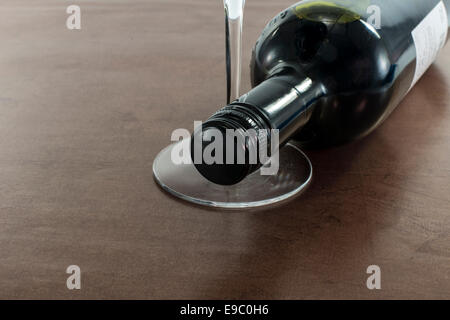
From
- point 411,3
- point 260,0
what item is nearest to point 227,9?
point 411,3

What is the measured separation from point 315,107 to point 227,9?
99mm

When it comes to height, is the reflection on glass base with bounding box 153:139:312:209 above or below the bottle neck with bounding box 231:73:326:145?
below

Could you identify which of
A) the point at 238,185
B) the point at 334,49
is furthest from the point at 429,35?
the point at 238,185

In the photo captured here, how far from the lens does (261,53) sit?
480 mm

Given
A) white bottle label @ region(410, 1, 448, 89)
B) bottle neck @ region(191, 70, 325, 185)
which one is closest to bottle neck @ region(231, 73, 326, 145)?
bottle neck @ region(191, 70, 325, 185)

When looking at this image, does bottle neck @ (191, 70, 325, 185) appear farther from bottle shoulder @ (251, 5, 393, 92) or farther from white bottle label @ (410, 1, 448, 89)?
white bottle label @ (410, 1, 448, 89)

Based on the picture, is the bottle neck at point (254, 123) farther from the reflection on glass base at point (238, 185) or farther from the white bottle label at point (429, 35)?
the white bottle label at point (429, 35)

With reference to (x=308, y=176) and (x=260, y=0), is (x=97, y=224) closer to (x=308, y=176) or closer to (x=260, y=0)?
(x=308, y=176)

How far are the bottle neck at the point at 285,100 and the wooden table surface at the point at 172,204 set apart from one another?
5 centimetres

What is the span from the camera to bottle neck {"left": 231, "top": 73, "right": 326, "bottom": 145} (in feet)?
1.29

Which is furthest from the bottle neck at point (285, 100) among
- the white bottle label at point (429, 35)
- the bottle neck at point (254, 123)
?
the white bottle label at point (429, 35)

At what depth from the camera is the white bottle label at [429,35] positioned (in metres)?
0.51

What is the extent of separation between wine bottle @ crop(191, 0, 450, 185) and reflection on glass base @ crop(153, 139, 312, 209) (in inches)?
0.9

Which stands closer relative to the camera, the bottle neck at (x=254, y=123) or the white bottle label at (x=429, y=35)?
the bottle neck at (x=254, y=123)
